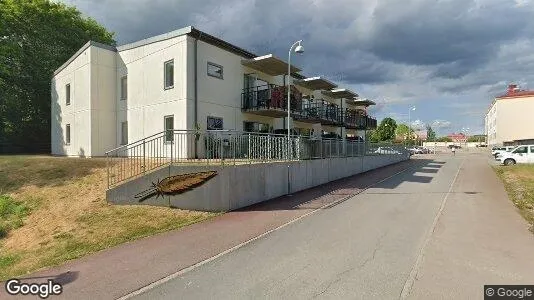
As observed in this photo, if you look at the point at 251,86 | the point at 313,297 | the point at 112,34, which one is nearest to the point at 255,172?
the point at 313,297

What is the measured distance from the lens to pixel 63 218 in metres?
12.2

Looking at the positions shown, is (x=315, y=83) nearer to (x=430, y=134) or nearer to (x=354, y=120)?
(x=354, y=120)

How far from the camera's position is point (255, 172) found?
→ 13.5 meters

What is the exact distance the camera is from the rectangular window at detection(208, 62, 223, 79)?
65.4ft

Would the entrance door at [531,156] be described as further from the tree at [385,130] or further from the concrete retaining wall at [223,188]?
the tree at [385,130]

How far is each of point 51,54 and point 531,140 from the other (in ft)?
268

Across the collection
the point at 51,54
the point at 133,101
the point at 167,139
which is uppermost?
the point at 51,54

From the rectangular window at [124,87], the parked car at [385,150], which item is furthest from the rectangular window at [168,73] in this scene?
the parked car at [385,150]

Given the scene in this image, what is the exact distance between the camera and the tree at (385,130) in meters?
75.2

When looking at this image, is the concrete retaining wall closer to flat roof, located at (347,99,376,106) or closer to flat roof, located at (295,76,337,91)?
flat roof, located at (295,76,337,91)

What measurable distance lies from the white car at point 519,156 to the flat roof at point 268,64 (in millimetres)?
23072

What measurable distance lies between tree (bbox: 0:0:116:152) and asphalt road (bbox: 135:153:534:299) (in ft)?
99.7

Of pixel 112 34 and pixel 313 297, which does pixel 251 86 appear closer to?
pixel 313 297

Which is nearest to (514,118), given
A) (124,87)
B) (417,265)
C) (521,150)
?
(521,150)
